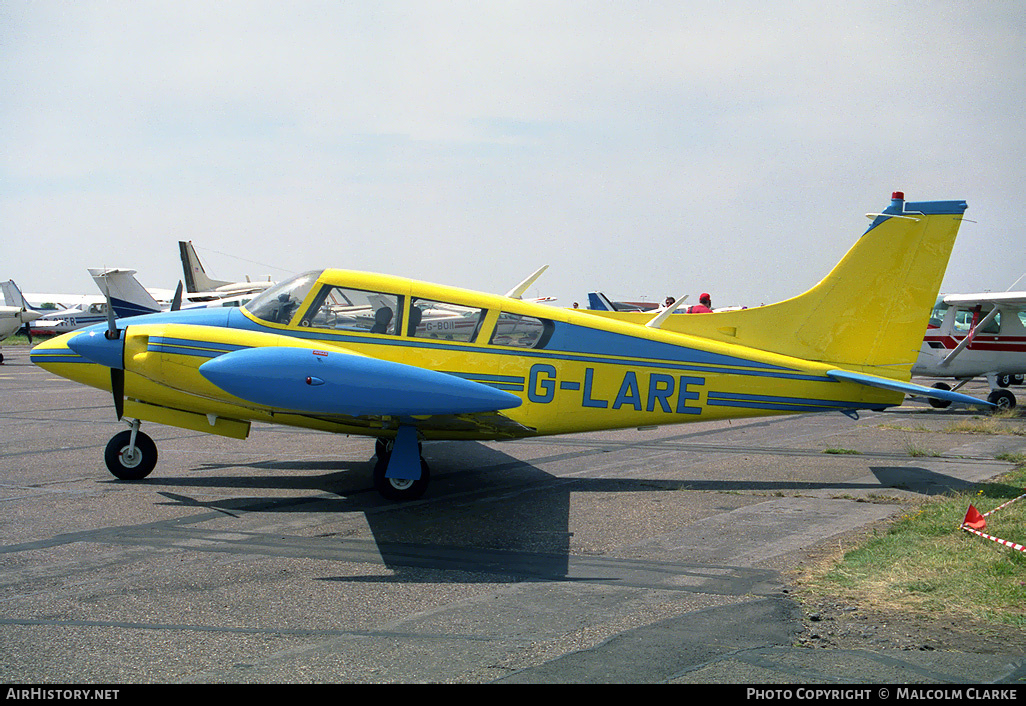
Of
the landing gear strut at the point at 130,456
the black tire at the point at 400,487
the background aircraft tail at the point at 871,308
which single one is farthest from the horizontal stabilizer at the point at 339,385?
the background aircraft tail at the point at 871,308

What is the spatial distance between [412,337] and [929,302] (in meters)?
6.20

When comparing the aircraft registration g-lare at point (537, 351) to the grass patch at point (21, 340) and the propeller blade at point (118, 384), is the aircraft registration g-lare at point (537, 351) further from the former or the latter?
the grass patch at point (21, 340)

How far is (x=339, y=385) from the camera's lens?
267 inches

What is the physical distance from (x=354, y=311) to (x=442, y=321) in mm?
960

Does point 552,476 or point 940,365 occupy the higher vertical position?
point 940,365

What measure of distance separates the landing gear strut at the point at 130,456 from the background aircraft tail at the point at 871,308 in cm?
634

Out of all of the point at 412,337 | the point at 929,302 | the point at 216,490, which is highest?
the point at 929,302

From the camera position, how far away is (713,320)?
10.1 meters

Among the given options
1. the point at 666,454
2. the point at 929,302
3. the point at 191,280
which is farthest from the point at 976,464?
the point at 191,280

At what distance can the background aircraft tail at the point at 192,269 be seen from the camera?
39906 mm

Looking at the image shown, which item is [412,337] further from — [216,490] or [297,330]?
[216,490]

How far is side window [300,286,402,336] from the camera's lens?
862 centimetres

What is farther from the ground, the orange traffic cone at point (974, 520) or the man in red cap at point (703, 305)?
the man in red cap at point (703, 305)
